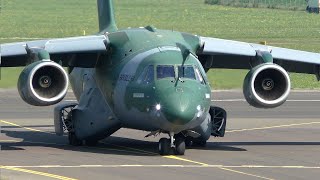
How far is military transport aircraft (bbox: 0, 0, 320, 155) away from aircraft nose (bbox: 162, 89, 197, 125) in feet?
0.08

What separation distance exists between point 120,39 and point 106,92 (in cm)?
144

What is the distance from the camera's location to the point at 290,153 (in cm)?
3133

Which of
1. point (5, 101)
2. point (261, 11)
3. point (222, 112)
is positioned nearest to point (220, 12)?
point (261, 11)

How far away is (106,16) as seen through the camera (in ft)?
117

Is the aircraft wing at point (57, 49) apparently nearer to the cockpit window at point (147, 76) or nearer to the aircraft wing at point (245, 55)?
the cockpit window at point (147, 76)

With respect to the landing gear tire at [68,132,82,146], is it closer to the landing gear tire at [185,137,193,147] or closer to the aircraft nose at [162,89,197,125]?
the landing gear tire at [185,137,193,147]

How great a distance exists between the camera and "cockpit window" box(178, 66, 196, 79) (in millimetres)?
30000

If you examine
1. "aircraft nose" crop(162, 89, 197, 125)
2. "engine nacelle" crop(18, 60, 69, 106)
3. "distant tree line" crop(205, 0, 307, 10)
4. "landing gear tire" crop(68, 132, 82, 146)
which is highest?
"distant tree line" crop(205, 0, 307, 10)

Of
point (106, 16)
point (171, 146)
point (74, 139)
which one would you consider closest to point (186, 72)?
point (171, 146)

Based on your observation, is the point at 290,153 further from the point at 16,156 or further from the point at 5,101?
the point at 5,101

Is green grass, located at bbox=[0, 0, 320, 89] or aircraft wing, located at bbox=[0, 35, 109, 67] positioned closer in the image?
aircraft wing, located at bbox=[0, 35, 109, 67]

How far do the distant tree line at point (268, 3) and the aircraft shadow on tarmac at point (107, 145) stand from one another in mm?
89261

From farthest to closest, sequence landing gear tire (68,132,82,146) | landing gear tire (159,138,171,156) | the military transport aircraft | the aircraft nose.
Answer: landing gear tire (68,132,82,146), landing gear tire (159,138,171,156), the military transport aircraft, the aircraft nose

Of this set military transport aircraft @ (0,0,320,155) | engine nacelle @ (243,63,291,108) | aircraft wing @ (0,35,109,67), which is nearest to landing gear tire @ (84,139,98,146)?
military transport aircraft @ (0,0,320,155)
